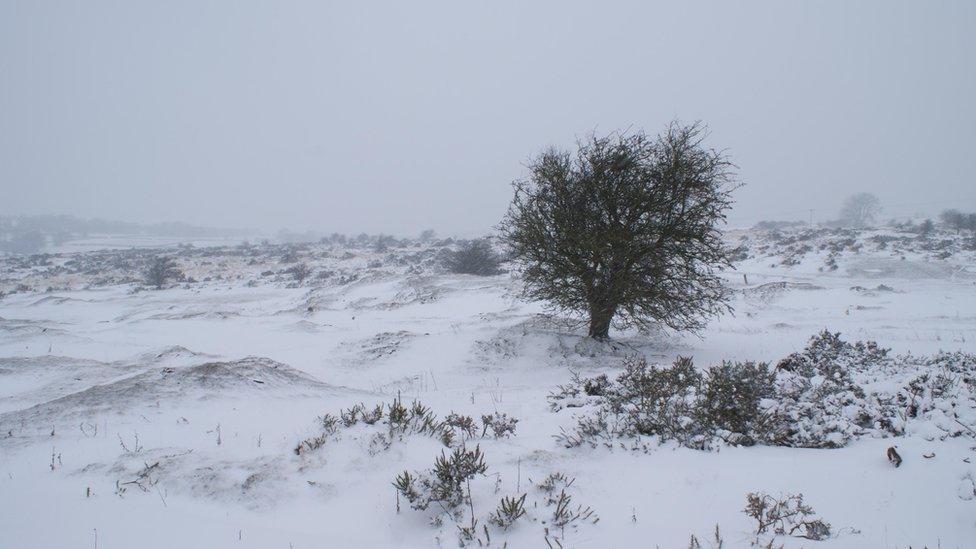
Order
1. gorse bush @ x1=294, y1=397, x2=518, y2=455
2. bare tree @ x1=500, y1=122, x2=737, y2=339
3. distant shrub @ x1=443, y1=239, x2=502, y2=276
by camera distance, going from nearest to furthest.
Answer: gorse bush @ x1=294, y1=397, x2=518, y2=455
bare tree @ x1=500, y1=122, x2=737, y2=339
distant shrub @ x1=443, y1=239, x2=502, y2=276

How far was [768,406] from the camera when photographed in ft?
16.9

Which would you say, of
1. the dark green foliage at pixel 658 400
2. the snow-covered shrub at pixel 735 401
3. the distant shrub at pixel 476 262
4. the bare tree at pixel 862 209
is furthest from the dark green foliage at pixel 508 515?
the bare tree at pixel 862 209

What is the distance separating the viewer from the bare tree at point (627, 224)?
11031 millimetres

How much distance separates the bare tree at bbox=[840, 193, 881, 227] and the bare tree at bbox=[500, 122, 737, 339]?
97.9 m

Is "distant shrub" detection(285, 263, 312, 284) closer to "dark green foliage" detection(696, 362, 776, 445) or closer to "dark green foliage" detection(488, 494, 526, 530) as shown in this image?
"dark green foliage" detection(696, 362, 776, 445)

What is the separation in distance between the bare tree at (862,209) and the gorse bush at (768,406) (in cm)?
10255

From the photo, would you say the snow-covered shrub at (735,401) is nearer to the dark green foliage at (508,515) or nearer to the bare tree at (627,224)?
the dark green foliage at (508,515)

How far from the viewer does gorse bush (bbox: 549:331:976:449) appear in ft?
15.1

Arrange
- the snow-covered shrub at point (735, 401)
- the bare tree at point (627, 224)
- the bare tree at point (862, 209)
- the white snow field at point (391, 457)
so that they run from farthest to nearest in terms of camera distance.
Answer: the bare tree at point (862, 209)
the bare tree at point (627, 224)
the snow-covered shrub at point (735, 401)
the white snow field at point (391, 457)

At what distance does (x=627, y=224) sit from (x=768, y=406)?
6871 millimetres

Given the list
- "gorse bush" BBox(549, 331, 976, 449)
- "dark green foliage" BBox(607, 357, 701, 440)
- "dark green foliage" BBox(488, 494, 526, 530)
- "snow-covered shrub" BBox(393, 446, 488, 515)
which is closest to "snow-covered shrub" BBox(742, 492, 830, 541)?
"gorse bush" BBox(549, 331, 976, 449)

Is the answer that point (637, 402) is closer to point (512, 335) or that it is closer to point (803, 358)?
point (803, 358)

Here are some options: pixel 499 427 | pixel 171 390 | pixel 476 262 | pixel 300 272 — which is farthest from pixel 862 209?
pixel 171 390

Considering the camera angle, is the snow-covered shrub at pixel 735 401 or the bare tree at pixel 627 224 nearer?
the snow-covered shrub at pixel 735 401
